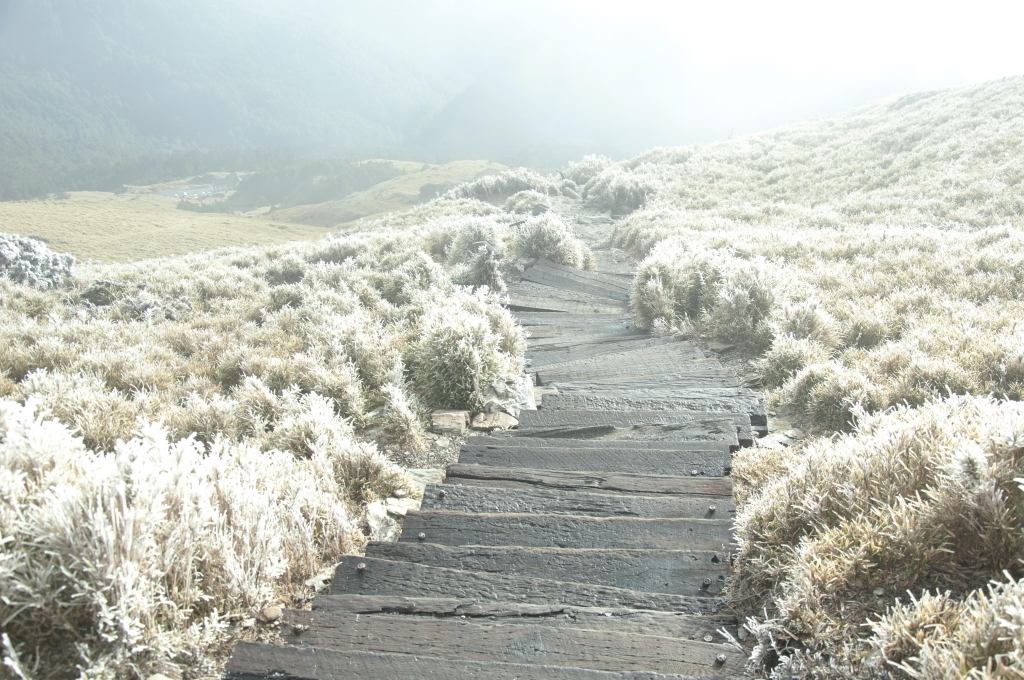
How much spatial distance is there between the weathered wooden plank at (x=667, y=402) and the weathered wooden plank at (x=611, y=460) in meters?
1.16

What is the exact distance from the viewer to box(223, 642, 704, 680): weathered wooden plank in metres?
2.15

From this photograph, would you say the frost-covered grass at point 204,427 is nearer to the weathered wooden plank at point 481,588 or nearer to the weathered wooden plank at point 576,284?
the weathered wooden plank at point 481,588

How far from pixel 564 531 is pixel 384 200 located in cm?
8427

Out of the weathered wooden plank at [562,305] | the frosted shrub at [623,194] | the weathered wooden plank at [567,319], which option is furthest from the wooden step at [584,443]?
the frosted shrub at [623,194]

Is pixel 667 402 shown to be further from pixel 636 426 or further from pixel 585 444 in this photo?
pixel 585 444

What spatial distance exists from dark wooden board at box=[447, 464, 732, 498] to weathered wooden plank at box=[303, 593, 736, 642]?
1.25m

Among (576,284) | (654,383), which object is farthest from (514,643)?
(576,284)

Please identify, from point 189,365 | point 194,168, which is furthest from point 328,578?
point 194,168

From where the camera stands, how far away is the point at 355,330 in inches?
288

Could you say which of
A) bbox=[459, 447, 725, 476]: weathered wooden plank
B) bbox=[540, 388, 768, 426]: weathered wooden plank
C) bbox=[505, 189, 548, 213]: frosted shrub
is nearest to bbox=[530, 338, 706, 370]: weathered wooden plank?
bbox=[540, 388, 768, 426]: weathered wooden plank

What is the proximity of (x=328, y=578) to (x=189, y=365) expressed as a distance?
212 inches

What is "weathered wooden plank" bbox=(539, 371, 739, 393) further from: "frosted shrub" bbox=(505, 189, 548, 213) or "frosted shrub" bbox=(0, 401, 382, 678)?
"frosted shrub" bbox=(505, 189, 548, 213)

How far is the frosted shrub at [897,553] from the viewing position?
181cm

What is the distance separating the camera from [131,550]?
227cm
